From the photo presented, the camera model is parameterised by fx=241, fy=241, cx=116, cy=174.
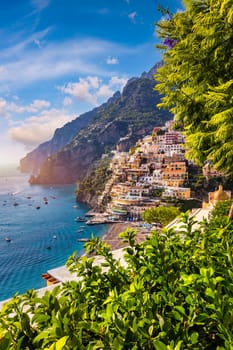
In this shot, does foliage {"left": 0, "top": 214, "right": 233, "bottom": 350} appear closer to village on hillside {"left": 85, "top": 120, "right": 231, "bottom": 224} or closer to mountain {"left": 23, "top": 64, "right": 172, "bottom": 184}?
village on hillside {"left": 85, "top": 120, "right": 231, "bottom": 224}

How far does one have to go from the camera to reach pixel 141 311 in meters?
1.05

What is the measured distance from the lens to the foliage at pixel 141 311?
Answer: 35.9 inches

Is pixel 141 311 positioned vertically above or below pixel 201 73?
below

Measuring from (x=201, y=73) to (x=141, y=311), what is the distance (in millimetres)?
3430

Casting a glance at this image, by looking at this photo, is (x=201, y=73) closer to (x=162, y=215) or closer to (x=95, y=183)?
(x=162, y=215)

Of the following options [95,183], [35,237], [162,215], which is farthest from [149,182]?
[162,215]

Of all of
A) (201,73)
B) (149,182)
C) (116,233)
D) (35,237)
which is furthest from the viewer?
(149,182)

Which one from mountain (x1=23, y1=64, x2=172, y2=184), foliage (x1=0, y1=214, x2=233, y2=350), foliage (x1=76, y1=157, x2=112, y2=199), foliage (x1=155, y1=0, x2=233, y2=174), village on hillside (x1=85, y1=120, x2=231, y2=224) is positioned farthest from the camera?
mountain (x1=23, y1=64, x2=172, y2=184)

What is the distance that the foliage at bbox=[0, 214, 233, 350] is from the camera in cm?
91

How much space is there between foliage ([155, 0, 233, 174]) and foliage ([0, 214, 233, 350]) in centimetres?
173

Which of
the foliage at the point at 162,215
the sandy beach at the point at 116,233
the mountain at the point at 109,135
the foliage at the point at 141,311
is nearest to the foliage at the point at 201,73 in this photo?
the foliage at the point at 141,311

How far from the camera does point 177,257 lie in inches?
62.9

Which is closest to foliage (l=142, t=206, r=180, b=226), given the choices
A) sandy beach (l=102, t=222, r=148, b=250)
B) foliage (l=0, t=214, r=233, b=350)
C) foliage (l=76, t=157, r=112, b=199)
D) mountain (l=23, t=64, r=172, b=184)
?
sandy beach (l=102, t=222, r=148, b=250)

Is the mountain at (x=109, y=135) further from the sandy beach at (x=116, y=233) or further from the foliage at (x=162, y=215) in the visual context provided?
the foliage at (x=162, y=215)
